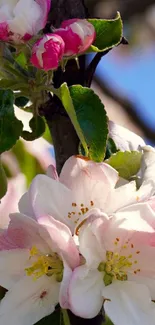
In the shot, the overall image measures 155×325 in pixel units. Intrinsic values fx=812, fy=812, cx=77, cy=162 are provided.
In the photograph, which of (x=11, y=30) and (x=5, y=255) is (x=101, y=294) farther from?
(x=11, y=30)

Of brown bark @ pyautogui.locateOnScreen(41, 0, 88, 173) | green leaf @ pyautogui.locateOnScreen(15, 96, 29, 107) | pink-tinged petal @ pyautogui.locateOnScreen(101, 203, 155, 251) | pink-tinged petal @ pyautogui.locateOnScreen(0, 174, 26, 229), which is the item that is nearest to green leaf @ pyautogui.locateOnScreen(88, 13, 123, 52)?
brown bark @ pyautogui.locateOnScreen(41, 0, 88, 173)

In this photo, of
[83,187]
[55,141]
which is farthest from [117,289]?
[55,141]

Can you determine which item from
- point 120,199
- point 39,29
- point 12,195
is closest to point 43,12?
point 39,29

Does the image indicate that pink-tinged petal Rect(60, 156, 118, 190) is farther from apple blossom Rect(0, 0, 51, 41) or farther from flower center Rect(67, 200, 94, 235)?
apple blossom Rect(0, 0, 51, 41)

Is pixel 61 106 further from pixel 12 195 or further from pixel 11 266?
pixel 12 195

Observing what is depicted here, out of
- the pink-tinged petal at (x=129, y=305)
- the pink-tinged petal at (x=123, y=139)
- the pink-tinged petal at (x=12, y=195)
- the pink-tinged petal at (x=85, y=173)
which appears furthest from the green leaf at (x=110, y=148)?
the pink-tinged petal at (x=12, y=195)
